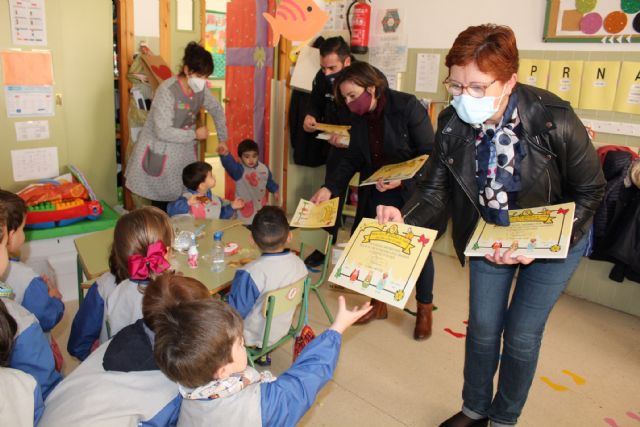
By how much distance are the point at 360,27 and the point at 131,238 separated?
3.24 metres

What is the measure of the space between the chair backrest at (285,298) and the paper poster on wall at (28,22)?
3001 millimetres

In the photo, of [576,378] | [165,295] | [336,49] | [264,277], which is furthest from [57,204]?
[576,378]

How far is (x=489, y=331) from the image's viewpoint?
1991 millimetres

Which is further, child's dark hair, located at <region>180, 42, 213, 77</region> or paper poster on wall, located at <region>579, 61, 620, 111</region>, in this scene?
child's dark hair, located at <region>180, 42, 213, 77</region>

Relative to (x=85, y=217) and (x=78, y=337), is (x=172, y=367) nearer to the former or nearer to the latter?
(x=78, y=337)

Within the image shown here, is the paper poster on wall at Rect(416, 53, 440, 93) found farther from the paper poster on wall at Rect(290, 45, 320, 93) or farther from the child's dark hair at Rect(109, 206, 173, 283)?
the child's dark hair at Rect(109, 206, 173, 283)

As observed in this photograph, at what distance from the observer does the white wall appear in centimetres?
364

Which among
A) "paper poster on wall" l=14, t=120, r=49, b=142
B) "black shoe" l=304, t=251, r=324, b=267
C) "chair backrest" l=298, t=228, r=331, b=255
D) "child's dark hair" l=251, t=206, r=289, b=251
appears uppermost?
"paper poster on wall" l=14, t=120, r=49, b=142

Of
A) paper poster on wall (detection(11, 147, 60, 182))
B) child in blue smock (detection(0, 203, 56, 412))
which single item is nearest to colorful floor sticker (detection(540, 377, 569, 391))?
child in blue smock (detection(0, 203, 56, 412))

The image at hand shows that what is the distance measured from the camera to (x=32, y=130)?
405cm

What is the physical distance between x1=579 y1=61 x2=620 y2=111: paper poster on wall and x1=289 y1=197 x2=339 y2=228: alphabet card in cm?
201

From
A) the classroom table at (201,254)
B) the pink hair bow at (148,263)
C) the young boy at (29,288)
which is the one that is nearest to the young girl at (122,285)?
the pink hair bow at (148,263)

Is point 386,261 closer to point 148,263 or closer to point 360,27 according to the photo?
point 148,263

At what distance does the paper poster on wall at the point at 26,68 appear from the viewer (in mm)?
3799
